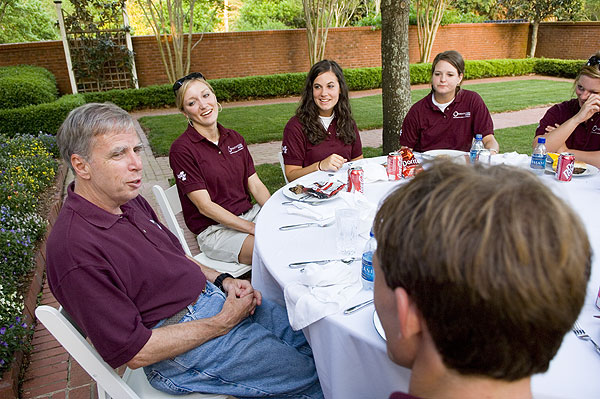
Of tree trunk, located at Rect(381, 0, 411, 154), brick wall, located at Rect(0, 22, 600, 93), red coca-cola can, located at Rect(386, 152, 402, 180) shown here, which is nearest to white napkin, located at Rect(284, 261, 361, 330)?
red coca-cola can, located at Rect(386, 152, 402, 180)

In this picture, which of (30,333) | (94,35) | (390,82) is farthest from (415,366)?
(94,35)

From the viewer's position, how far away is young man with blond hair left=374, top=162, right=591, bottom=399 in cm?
68

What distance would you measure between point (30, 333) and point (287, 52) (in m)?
14.5

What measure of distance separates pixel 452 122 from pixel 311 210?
80.5 inches

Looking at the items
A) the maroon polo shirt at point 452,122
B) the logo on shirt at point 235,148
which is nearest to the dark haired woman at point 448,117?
the maroon polo shirt at point 452,122

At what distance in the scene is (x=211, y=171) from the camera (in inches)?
113

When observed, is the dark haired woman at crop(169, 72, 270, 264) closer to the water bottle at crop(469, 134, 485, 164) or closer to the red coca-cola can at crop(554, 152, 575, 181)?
the water bottle at crop(469, 134, 485, 164)

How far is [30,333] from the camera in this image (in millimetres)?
2734

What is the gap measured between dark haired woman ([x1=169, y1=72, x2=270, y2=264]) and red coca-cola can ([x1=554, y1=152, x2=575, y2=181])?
2.00 meters

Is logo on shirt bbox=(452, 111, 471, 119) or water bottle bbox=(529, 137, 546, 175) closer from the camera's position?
water bottle bbox=(529, 137, 546, 175)

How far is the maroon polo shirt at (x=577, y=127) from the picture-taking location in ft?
11.0

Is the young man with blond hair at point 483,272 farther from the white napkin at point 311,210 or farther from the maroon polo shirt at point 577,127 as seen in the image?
the maroon polo shirt at point 577,127

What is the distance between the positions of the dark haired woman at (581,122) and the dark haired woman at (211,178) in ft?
7.86

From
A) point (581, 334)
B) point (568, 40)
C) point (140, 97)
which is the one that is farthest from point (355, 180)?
point (568, 40)
